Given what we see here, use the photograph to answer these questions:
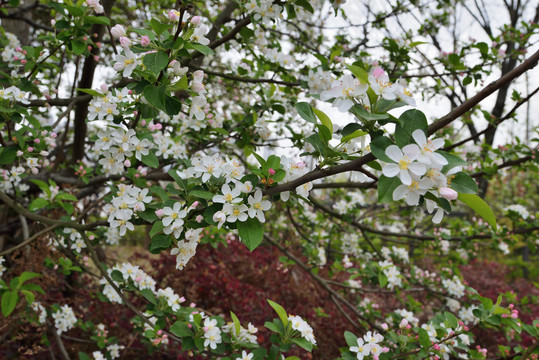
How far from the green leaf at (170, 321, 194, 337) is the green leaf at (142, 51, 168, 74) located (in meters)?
0.99

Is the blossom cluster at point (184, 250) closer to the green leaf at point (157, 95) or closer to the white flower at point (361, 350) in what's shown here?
the green leaf at point (157, 95)

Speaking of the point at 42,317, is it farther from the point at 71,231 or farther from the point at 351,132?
the point at 351,132

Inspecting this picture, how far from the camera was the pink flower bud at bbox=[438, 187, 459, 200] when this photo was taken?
2.45 ft

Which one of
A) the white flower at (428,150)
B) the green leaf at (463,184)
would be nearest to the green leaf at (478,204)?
the green leaf at (463,184)

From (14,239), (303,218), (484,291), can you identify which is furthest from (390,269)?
(484,291)

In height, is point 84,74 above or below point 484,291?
above

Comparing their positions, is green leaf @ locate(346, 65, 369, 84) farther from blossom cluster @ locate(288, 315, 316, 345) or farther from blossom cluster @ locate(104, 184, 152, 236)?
blossom cluster @ locate(288, 315, 316, 345)

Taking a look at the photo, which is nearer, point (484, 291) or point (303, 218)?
point (303, 218)

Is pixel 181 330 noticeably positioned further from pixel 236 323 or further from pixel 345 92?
pixel 345 92

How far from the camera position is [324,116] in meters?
0.97

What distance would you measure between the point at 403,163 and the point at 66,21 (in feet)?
4.83

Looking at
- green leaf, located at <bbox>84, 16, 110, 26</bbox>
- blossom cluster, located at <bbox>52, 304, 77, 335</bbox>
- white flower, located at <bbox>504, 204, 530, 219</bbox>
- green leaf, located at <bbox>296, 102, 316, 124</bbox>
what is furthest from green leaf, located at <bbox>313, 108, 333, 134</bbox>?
white flower, located at <bbox>504, 204, 530, 219</bbox>

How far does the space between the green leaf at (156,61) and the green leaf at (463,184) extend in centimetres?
77

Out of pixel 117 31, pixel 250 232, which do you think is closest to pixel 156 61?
pixel 117 31
